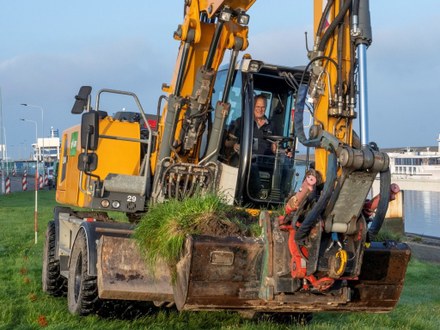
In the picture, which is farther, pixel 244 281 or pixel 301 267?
pixel 244 281

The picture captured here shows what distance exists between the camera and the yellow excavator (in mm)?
5293

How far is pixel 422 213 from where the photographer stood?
29.2 meters

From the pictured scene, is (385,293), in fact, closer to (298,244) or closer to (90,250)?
(298,244)

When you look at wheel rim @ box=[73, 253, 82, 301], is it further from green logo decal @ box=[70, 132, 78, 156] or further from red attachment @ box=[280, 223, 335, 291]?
red attachment @ box=[280, 223, 335, 291]

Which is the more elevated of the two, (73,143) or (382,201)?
(73,143)

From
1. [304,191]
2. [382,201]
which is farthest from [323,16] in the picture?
[382,201]

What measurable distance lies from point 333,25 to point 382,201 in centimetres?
147

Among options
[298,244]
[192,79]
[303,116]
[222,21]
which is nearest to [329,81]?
[303,116]

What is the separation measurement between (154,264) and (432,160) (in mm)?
59592

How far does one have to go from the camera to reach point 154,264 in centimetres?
623

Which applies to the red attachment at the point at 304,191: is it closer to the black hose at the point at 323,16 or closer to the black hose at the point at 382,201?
the black hose at the point at 382,201

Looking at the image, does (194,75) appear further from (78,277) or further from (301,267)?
(301,267)

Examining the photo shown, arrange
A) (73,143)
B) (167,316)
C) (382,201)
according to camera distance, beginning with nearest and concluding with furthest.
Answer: (382,201)
(167,316)
(73,143)

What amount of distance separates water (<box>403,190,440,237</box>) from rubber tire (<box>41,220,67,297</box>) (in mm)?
12505
